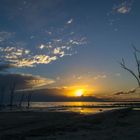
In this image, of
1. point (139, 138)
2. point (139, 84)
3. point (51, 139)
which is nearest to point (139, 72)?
point (139, 84)

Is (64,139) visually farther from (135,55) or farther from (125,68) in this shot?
(135,55)

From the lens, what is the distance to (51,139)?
20625mm

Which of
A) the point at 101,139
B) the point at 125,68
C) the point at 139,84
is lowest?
the point at 101,139

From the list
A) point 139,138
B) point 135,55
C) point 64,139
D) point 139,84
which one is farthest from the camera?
point 135,55

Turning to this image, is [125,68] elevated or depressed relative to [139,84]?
elevated

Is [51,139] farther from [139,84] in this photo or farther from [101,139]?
[139,84]

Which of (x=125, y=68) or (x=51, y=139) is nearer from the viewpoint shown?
(x=51, y=139)

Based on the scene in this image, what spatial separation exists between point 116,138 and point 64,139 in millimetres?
3718

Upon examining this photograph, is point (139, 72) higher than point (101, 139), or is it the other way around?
point (139, 72)

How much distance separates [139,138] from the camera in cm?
1914

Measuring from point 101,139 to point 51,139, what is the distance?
12.0 feet

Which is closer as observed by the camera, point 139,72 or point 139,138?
point 139,138

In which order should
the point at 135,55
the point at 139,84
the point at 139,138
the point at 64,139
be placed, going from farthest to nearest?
the point at 135,55 < the point at 139,84 < the point at 64,139 < the point at 139,138

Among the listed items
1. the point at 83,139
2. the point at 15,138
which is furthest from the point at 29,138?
the point at 83,139
